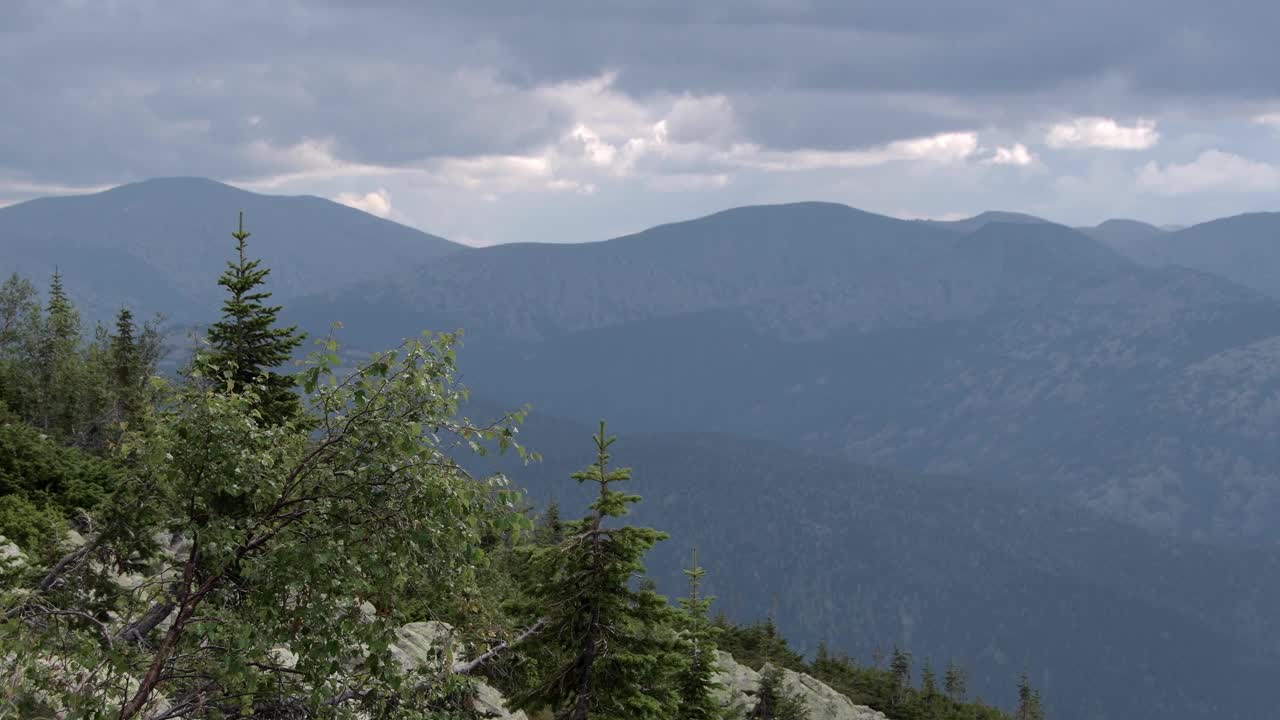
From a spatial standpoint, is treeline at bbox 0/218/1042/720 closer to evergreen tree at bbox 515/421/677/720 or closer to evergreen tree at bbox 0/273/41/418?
evergreen tree at bbox 515/421/677/720

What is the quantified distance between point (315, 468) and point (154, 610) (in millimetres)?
2336

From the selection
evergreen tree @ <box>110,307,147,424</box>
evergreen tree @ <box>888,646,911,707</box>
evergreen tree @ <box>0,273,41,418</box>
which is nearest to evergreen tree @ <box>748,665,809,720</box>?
evergreen tree @ <box>888,646,911,707</box>

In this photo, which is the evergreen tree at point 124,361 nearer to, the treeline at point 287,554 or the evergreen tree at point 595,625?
the evergreen tree at point 595,625

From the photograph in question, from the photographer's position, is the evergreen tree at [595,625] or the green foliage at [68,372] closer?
the evergreen tree at [595,625]

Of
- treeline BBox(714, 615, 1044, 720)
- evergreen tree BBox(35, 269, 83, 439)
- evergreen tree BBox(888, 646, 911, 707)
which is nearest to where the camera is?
evergreen tree BBox(35, 269, 83, 439)

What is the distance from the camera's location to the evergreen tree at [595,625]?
2475cm

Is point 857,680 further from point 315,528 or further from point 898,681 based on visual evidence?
point 315,528

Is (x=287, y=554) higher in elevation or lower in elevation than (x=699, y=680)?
higher

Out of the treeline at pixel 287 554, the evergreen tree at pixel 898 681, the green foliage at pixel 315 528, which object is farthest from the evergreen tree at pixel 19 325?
the green foliage at pixel 315 528

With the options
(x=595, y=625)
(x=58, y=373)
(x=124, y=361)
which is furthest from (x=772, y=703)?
(x=58, y=373)

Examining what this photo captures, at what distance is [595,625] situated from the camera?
→ 2495 centimetres

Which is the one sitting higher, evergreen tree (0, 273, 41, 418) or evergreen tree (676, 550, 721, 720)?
evergreen tree (0, 273, 41, 418)

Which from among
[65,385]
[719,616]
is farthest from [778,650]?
[65,385]

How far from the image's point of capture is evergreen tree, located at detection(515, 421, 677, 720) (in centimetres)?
2475
